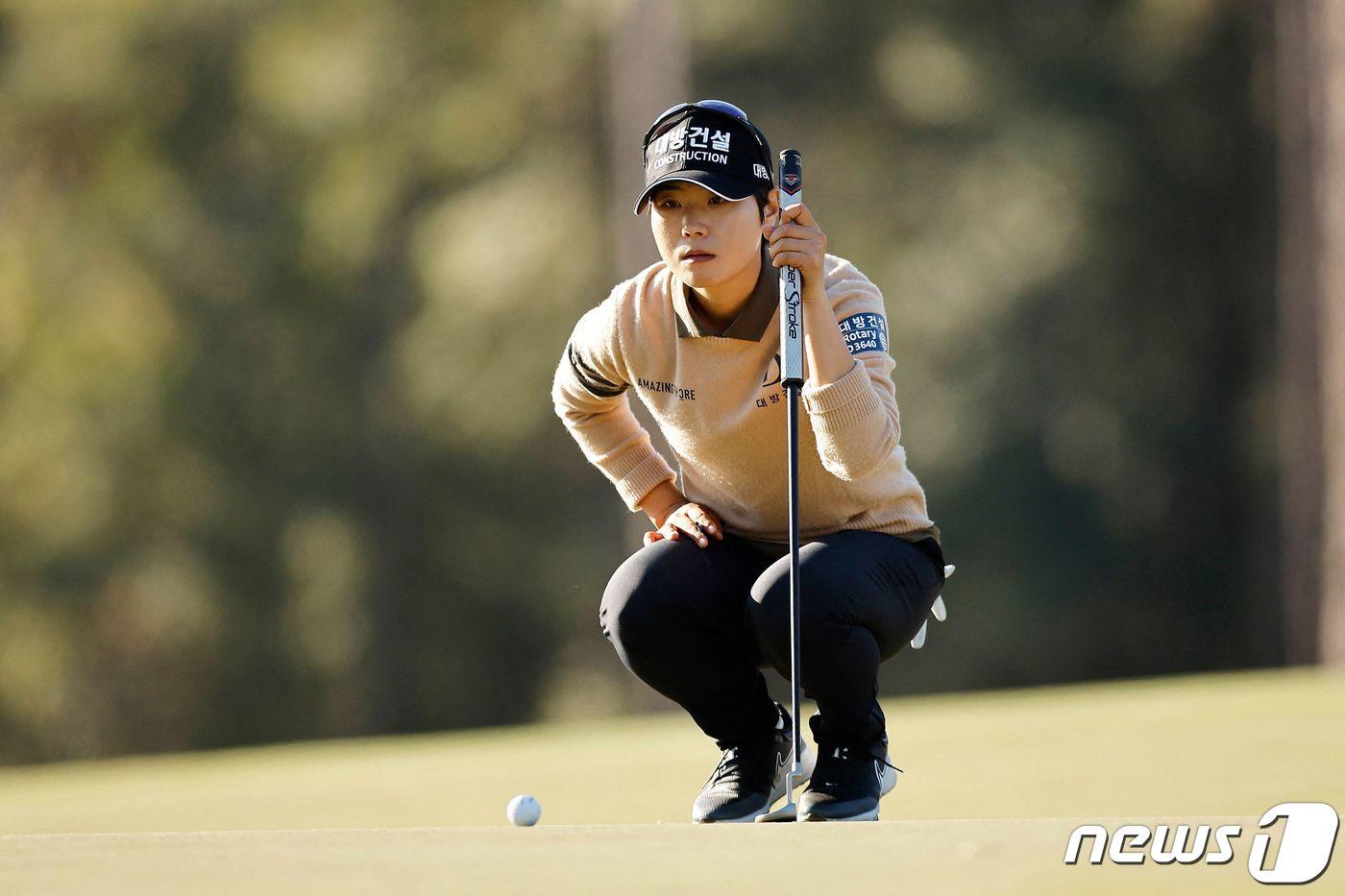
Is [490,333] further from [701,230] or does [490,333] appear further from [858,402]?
[858,402]

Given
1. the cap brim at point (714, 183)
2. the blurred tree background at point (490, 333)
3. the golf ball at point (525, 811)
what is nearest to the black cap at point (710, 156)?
the cap brim at point (714, 183)

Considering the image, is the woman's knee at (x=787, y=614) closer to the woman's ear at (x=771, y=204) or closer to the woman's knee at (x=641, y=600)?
the woman's knee at (x=641, y=600)

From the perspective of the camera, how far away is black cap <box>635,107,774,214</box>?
135 inches

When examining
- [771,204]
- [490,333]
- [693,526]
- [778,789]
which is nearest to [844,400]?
[771,204]

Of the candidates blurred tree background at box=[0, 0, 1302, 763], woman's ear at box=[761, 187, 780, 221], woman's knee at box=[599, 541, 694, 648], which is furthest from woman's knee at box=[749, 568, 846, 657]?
blurred tree background at box=[0, 0, 1302, 763]

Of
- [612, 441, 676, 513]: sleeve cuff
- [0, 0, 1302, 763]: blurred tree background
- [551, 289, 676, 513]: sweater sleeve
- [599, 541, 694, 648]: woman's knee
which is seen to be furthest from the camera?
[0, 0, 1302, 763]: blurred tree background

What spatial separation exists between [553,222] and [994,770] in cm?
1174

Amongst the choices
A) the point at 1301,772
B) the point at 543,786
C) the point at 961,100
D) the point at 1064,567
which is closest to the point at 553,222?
the point at 961,100

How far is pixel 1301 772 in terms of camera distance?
4184 millimetres

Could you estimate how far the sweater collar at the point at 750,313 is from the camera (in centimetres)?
355

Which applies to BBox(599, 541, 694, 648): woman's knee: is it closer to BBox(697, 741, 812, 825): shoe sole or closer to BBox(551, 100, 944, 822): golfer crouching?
BBox(551, 100, 944, 822): golfer crouching

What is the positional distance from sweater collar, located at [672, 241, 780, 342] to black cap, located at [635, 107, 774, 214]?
17 cm

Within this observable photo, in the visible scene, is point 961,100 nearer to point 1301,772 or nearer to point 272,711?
point 272,711

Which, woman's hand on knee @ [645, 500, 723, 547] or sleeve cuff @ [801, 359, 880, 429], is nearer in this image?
sleeve cuff @ [801, 359, 880, 429]
